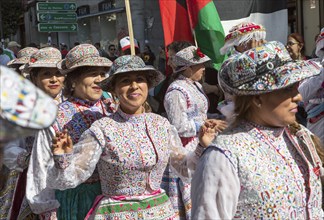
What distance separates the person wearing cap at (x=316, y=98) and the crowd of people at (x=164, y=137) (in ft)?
0.03

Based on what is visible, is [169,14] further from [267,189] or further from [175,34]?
[267,189]

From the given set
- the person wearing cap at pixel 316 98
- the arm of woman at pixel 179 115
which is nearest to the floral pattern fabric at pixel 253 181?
the person wearing cap at pixel 316 98

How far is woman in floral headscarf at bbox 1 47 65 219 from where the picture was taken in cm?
465

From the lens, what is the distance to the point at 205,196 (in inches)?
100.0

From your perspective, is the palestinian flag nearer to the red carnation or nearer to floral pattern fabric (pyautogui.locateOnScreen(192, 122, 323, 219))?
the red carnation

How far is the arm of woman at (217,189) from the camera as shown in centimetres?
250

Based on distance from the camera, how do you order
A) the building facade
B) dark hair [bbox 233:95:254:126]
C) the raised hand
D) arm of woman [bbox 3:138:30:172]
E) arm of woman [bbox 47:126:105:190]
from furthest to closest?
the building facade, arm of woman [bbox 3:138:30:172], arm of woman [bbox 47:126:105:190], the raised hand, dark hair [bbox 233:95:254:126]

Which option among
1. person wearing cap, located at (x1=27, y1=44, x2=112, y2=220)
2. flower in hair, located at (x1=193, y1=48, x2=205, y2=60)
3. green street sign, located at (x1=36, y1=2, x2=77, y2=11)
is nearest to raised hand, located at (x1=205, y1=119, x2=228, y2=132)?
person wearing cap, located at (x1=27, y1=44, x2=112, y2=220)

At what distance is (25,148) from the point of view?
4.84 m

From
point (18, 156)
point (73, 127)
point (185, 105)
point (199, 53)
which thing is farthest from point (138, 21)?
point (73, 127)

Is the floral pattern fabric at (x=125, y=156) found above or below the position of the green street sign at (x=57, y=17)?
below

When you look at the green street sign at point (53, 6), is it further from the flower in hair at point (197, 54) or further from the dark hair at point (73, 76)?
the dark hair at point (73, 76)

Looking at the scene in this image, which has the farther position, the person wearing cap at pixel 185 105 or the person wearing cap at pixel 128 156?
the person wearing cap at pixel 185 105

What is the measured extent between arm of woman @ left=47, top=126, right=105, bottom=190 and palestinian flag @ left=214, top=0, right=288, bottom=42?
12.9ft
